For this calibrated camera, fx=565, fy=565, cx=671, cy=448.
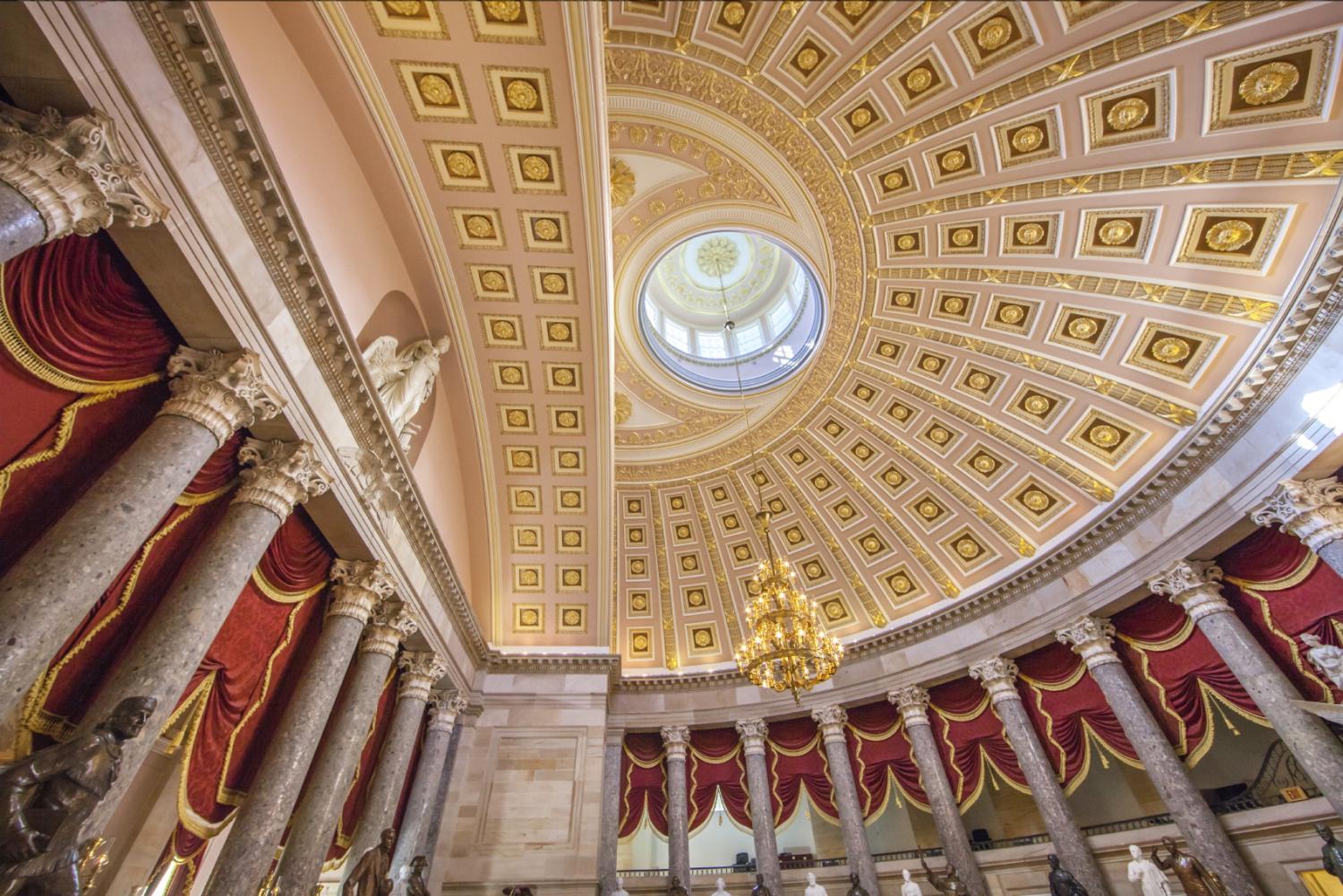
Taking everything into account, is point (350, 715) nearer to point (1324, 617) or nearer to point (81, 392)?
point (81, 392)

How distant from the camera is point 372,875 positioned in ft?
22.0

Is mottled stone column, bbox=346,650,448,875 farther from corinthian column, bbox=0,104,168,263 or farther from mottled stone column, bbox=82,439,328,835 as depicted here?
corinthian column, bbox=0,104,168,263

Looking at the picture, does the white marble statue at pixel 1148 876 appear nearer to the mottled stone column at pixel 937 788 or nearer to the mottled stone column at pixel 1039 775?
the mottled stone column at pixel 1039 775

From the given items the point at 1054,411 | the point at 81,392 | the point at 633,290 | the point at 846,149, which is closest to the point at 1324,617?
the point at 1054,411

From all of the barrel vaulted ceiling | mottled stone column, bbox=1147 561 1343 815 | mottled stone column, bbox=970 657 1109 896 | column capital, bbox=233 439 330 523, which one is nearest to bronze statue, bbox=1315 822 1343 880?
mottled stone column, bbox=1147 561 1343 815

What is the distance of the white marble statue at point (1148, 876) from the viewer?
8008 mm

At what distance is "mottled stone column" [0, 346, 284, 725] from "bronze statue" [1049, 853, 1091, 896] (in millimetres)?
11982

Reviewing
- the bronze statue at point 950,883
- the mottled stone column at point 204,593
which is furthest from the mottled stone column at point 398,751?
the bronze statue at point 950,883

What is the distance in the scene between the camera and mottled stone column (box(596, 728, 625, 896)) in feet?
35.9

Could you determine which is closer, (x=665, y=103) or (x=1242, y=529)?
(x=1242, y=529)

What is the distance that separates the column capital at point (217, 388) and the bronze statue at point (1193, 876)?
12.6m

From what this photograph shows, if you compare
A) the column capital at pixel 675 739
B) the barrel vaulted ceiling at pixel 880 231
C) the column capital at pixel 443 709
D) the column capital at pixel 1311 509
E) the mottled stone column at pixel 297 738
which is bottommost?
the mottled stone column at pixel 297 738

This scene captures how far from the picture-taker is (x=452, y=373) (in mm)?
9992

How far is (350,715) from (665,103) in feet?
33.5
